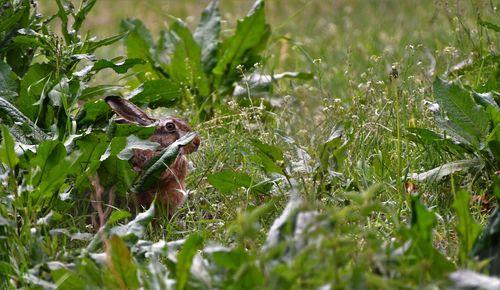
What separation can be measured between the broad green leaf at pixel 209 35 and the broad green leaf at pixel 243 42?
59 mm

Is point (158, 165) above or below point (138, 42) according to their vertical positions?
below

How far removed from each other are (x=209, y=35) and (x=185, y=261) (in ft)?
9.87

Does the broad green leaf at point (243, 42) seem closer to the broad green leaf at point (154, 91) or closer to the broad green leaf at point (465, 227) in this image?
the broad green leaf at point (154, 91)

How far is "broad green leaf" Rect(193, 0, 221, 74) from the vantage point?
5.70 m

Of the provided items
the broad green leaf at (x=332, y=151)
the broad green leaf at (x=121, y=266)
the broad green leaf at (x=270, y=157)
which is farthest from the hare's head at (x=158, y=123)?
the broad green leaf at (x=121, y=266)

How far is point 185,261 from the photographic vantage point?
2943 millimetres

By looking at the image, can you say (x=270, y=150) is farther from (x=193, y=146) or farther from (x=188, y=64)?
(x=188, y=64)

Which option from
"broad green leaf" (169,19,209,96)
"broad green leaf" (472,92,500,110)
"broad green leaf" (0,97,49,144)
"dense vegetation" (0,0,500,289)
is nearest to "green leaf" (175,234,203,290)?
"dense vegetation" (0,0,500,289)

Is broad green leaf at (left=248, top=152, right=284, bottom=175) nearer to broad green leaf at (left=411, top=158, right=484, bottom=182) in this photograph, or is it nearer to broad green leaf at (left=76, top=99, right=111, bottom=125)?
broad green leaf at (left=411, top=158, right=484, bottom=182)

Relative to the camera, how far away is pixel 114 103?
14.7 feet

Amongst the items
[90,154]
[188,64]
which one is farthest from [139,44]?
[90,154]

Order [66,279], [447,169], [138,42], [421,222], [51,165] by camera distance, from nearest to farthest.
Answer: [421,222]
[66,279]
[51,165]
[447,169]
[138,42]

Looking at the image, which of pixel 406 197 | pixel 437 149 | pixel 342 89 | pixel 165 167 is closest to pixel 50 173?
pixel 165 167

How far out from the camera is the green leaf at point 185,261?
2.85 m
